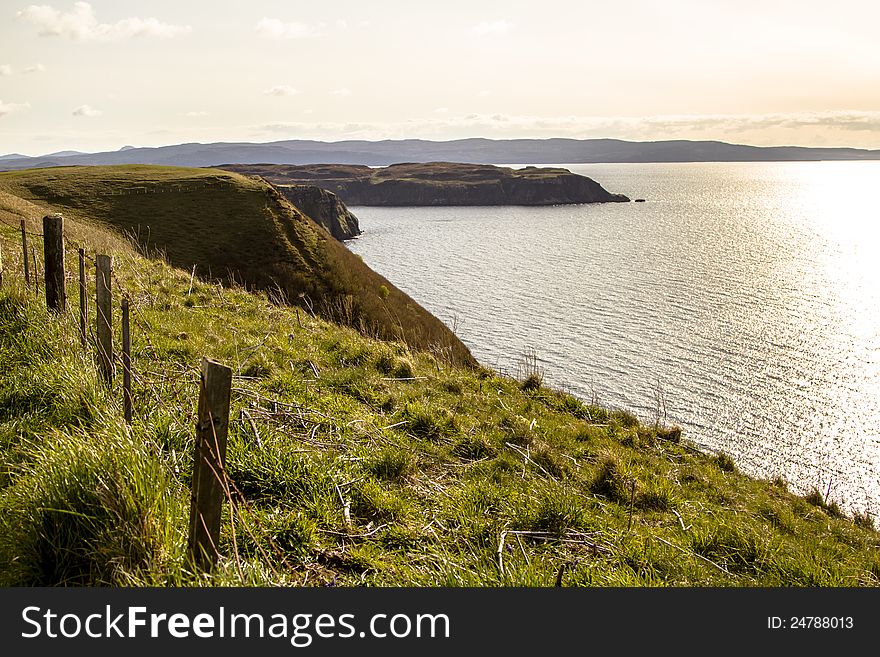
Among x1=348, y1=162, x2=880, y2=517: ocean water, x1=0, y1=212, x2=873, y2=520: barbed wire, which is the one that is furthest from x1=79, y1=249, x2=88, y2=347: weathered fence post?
x1=348, y1=162, x2=880, y2=517: ocean water

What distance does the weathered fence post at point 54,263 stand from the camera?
8.84 metres

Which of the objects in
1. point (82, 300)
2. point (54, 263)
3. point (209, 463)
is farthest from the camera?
point (54, 263)

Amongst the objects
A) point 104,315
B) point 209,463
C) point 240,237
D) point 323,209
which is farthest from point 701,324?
point 323,209

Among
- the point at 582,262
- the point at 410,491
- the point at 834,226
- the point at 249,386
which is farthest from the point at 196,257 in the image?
the point at 834,226

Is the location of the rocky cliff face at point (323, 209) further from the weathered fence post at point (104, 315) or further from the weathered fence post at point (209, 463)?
the weathered fence post at point (209, 463)

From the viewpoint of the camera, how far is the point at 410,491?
6.53 metres

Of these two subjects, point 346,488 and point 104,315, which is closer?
point 346,488

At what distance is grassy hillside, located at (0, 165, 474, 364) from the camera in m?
35.6

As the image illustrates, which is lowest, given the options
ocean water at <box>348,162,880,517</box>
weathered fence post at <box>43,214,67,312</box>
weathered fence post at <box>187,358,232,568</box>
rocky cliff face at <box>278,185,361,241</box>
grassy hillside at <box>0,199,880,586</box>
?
ocean water at <box>348,162,880,517</box>

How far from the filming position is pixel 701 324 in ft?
164

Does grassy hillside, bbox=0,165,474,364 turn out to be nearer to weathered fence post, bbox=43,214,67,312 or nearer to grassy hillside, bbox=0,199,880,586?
grassy hillside, bbox=0,199,880,586

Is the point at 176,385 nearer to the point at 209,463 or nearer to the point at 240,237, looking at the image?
the point at 209,463

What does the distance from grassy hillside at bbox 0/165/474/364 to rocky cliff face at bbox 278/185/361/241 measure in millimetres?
55111

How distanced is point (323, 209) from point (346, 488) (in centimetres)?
11285
